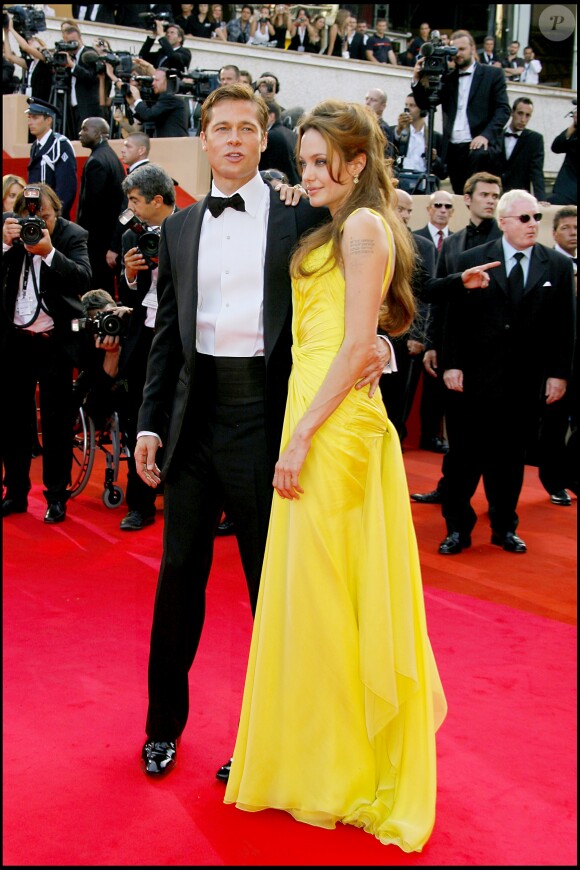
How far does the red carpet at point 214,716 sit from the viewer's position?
2363 mm

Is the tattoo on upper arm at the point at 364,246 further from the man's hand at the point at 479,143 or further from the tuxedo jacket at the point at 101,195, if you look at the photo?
the man's hand at the point at 479,143

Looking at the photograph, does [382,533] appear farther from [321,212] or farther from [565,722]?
[565,722]

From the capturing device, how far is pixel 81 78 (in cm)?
1013

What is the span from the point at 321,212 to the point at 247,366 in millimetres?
431

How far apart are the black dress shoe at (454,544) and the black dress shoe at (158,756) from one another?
2525 mm

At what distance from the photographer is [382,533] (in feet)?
7.95

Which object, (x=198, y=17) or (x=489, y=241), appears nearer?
(x=489, y=241)

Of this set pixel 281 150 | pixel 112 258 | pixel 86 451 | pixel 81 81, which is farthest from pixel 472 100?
pixel 86 451

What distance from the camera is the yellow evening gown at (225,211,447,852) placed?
240 cm

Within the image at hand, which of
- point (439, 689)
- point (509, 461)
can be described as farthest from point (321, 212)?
point (509, 461)

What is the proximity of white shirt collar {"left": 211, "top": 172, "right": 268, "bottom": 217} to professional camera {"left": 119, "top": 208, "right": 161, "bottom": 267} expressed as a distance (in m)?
2.23

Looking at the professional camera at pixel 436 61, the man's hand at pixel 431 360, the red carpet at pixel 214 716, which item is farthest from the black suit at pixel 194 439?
the professional camera at pixel 436 61

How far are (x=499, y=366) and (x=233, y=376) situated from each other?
2.72 meters

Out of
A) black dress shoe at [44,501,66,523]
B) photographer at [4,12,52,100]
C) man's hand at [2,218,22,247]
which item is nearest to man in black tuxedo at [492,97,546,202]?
photographer at [4,12,52,100]
